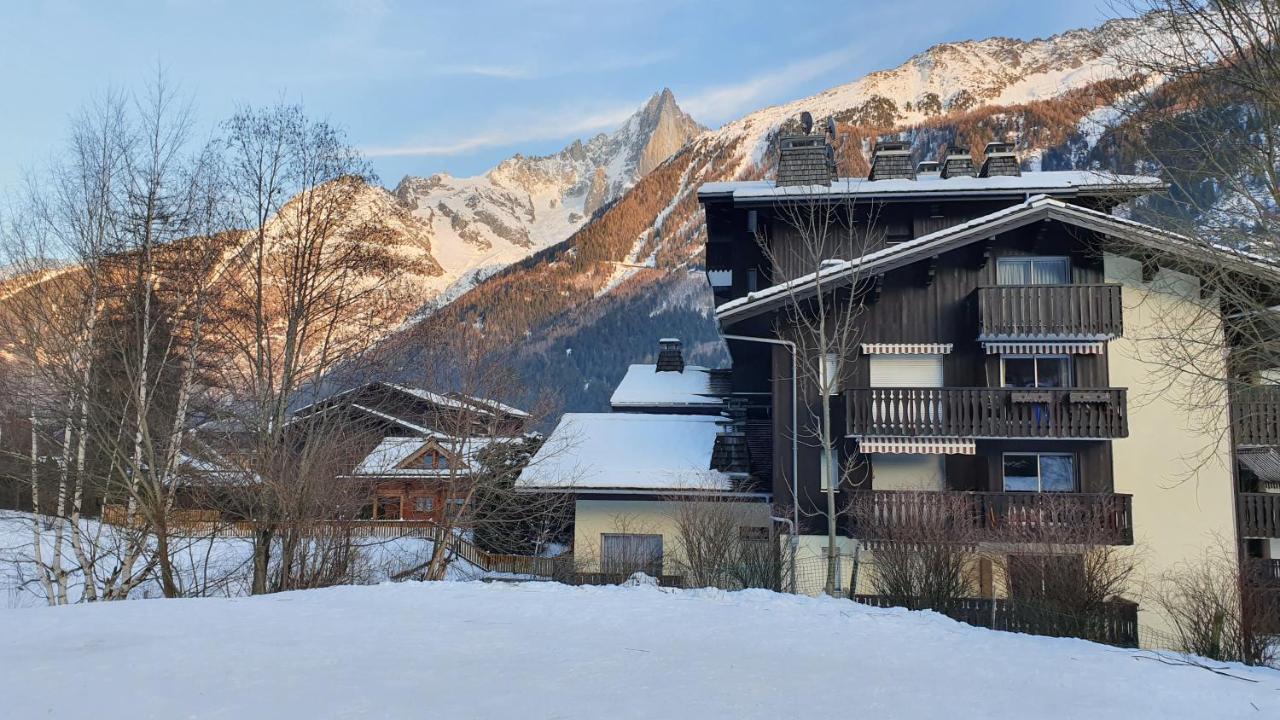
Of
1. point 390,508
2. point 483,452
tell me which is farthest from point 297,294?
point 390,508

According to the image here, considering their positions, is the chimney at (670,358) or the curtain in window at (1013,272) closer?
the curtain in window at (1013,272)

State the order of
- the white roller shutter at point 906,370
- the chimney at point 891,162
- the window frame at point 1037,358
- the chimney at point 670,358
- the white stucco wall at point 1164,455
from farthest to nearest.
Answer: the chimney at point 670,358 → the chimney at point 891,162 → the white roller shutter at point 906,370 → the window frame at point 1037,358 → the white stucco wall at point 1164,455

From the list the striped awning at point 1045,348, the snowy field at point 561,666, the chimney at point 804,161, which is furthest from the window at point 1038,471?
the chimney at point 804,161

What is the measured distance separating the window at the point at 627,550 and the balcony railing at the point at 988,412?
540 centimetres

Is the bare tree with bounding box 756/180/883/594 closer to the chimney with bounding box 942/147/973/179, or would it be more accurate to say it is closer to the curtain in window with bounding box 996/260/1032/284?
the curtain in window with bounding box 996/260/1032/284

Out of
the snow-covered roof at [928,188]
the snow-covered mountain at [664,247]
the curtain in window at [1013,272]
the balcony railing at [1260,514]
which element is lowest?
the balcony railing at [1260,514]

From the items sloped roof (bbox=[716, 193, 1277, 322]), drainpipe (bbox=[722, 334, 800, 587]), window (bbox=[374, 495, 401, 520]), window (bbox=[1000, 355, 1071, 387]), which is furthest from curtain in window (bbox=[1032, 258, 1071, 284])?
window (bbox=[374, 495, 401, 520])

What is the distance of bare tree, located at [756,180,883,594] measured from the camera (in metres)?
17.6

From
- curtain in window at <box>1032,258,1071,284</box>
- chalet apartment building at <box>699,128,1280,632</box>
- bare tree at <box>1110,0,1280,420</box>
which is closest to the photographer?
bare tree at <box>1110,0,1280,420</box>

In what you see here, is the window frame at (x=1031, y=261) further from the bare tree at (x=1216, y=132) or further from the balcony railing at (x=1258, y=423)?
the bare tree at (x=1216, y=132)

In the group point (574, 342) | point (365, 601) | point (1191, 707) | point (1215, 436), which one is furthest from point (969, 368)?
point (574, 342)

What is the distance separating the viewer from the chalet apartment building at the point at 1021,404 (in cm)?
1698

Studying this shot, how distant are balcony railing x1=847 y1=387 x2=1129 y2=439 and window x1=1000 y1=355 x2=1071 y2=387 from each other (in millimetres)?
1149

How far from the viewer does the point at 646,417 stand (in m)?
23.5
